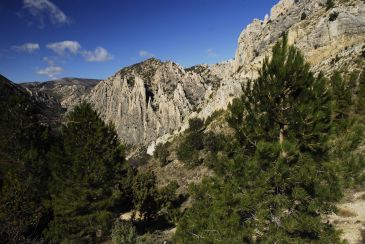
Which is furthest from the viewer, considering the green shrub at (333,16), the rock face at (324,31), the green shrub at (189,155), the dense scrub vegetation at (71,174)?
the green shrub at (333,16)

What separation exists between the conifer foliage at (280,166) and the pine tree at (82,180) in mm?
11679

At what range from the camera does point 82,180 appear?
73.7 ft

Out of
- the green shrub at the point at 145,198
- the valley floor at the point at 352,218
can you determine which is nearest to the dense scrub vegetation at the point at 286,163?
the valley floor at the point at 352,218

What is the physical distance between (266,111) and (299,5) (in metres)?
106

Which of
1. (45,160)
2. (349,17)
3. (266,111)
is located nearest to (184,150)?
(45,160)

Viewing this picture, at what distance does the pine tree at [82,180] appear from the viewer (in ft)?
73.1

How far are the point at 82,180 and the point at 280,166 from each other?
1570cm

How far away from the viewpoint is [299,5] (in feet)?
341

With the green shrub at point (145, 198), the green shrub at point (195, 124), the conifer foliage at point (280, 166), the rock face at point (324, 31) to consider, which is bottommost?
the green shrub at point (145, 198)

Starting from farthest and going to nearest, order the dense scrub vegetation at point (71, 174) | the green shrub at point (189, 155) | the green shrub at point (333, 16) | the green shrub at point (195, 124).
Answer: the green shrub at point (195, 124), the green shrub at point (333, 16), the green shrub at point (189, 155), the dense scrub vegetation at point (71, 174)

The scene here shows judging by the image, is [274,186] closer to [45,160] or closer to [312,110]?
[312,110]

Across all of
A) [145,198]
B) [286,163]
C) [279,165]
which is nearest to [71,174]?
[145,198]

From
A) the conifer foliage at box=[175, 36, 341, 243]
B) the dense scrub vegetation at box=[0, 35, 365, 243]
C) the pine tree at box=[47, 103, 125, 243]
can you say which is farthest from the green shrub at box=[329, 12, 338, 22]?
the conifer foliage at box=[175, 36, 341, 243]

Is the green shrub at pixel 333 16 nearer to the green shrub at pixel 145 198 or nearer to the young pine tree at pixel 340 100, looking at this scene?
the young pine tree at pixel 340 100
